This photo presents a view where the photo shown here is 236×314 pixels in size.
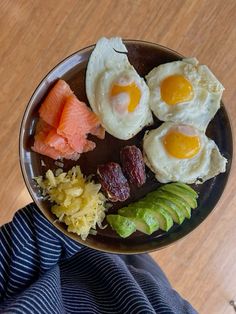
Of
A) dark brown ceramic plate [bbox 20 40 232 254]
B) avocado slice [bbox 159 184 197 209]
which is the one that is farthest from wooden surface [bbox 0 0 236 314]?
avocado slice [bbox 159 184 197 209]

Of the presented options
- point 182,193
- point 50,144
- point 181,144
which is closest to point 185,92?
→ point 181,144

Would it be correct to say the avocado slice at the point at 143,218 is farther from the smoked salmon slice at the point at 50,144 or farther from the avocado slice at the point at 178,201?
the smoked salmon slice at the point at 50,144

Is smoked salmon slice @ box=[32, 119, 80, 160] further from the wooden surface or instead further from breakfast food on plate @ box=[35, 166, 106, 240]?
the wooden surface

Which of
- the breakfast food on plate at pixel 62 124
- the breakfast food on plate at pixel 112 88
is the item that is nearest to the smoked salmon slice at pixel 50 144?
the breakfast food on plate at pixel 62 124

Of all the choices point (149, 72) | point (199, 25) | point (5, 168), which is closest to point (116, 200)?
point (149, 72)

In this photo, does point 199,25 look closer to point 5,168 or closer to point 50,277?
point 5,168

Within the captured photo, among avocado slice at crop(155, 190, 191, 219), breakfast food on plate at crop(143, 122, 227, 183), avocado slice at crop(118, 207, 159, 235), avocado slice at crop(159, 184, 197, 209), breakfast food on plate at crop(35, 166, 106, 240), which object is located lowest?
breakfast food on plate at crop(35, 166, 106, 240)
